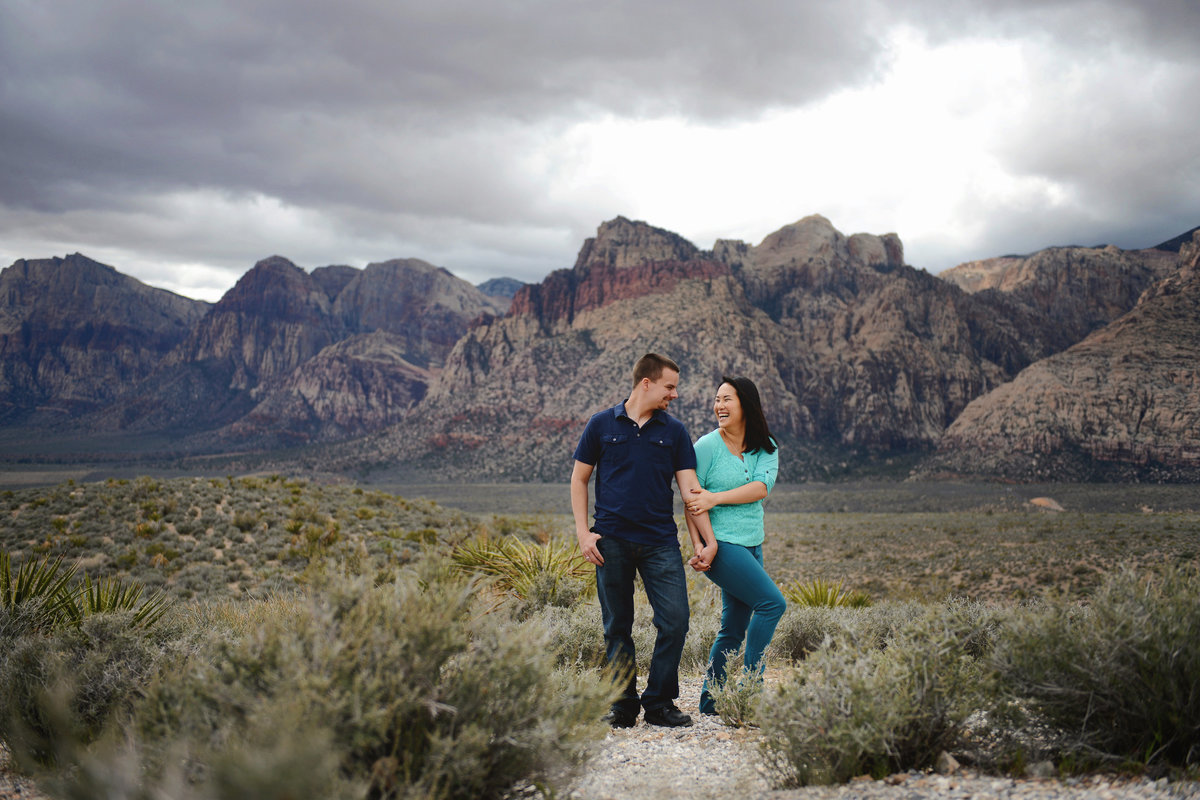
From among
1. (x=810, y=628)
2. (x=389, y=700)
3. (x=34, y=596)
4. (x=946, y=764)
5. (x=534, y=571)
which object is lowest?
(x=810, y=628)

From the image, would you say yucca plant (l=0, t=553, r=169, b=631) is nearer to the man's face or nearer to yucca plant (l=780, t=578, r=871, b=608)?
the man's face

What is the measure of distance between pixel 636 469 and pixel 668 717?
5.50ft

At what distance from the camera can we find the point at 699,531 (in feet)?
14.4

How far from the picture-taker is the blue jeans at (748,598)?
4.37 metres

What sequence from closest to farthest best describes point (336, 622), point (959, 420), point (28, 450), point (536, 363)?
point (336, 622) → point (959, 420) → point (536, 363) → point (28, 450)

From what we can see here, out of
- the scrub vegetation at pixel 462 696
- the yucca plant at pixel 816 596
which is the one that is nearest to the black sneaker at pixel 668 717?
the scrub vegetation at pixel 462 696

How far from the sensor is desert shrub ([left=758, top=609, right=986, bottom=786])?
123 inches

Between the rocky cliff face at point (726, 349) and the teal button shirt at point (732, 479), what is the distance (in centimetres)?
8165

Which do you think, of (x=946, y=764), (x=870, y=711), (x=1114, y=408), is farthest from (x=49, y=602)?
(x=1114, y=408)

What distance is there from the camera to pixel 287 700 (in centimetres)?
227

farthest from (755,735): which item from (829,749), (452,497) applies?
(452,497)

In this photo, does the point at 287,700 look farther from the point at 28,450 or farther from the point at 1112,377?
the point at 28,450

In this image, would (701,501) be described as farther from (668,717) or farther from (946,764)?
(946,764)

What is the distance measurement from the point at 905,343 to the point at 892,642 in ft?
458
